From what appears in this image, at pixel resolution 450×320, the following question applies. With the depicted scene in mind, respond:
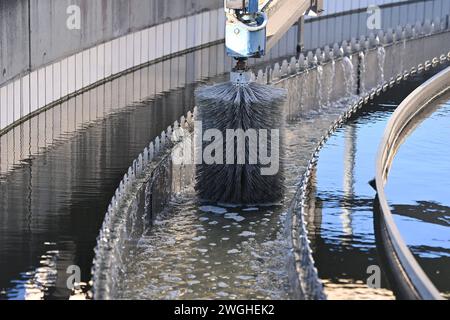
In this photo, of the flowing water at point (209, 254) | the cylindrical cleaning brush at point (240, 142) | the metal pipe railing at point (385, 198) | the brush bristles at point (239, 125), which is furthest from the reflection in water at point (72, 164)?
the metal pipe railing at point (385, 198)

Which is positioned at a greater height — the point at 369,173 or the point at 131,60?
the point at 131,60

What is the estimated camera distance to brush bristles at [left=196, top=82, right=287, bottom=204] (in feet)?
89.4

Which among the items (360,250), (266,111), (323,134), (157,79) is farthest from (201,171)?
(157,79)

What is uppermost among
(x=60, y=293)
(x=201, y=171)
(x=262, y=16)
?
(x=262, y=16)

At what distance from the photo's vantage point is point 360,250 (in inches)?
982

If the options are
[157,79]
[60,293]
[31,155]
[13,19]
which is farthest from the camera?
[157,79]

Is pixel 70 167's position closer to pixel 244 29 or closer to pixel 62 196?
pixel 62 196

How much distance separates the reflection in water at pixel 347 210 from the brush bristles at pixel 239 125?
1159mm

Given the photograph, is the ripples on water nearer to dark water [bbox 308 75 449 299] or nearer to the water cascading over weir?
the water cascading over weir

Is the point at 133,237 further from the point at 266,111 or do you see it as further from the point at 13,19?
the point at 13,19

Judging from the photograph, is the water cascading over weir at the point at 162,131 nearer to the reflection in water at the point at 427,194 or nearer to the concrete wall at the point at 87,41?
the concrete wall at the point at 87,41

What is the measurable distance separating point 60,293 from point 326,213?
21.7 feet

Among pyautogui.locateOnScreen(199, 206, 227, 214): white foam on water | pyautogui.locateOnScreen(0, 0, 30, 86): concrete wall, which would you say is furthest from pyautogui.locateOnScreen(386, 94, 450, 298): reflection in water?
pyautogui.locateOnScreen(0, 0, 30, 86): concrete wall

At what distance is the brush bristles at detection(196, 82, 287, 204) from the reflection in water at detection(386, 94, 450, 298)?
113 inches
